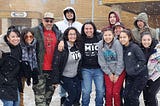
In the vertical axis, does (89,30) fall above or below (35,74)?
above

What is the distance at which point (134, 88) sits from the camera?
607 centimetres

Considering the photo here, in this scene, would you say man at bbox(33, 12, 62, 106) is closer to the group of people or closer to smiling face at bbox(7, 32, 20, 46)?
the group of people

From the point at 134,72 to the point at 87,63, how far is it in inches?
36.5

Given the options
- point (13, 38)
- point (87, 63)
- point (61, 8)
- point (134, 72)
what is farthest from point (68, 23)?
point (61, 8)

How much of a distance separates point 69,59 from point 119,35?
1033mm

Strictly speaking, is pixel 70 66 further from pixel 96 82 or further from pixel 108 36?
pixel 108 36

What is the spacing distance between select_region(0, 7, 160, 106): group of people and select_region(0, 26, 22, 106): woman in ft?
0.14

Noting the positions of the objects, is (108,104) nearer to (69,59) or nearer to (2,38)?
(69,59)

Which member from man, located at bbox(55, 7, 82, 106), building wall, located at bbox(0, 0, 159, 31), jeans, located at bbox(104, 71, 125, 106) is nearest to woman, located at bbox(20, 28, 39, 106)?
man, located at bbox(55, 7, 82, 106)

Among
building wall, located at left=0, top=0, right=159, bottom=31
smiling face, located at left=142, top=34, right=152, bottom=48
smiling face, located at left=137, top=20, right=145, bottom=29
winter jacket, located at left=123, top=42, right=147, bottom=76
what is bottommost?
winter jacket, located at left=123, top=42, right=147, bottom=76

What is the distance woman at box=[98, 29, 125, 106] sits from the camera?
6.21 m

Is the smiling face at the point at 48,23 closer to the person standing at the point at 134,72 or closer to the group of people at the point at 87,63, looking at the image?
the group of people at the point at 87,63

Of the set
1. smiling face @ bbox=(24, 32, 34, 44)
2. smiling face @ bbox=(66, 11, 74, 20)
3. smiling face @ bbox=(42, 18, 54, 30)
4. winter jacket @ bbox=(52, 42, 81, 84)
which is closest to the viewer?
smiling face @ bbox=(24, 32, 34, 44)

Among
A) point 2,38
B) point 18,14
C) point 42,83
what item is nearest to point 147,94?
point 42,83
